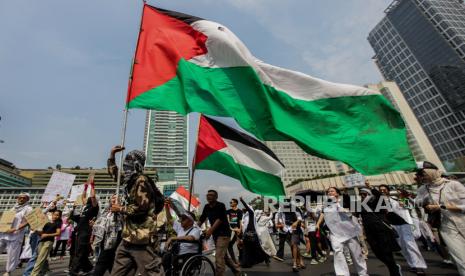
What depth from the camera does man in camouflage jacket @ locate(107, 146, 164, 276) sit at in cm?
262

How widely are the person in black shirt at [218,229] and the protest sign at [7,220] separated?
5398 mm

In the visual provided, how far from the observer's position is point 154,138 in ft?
531

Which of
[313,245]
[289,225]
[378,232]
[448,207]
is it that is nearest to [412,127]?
[313,245]

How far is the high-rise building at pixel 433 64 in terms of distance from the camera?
71.6 meters

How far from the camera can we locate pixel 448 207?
3.60m

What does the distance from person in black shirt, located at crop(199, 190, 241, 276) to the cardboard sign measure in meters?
4.26

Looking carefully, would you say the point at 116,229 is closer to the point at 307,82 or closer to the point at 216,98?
the point at 216,98

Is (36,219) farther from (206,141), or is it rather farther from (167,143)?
(167,143)

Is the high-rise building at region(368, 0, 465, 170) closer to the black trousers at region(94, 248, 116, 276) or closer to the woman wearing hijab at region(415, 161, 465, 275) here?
the woman wearing hijab at region(415, 161, 465, 275)

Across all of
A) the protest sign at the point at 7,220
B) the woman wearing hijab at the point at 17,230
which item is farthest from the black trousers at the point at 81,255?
the protest sign at the point at 7,220

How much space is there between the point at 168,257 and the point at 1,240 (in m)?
5.27

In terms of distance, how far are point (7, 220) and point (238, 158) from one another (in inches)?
250

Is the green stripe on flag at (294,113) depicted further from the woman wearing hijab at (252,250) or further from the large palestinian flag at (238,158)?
the woman wearing hijab at (252,250)

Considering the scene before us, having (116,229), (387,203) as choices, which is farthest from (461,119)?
(116,229)
